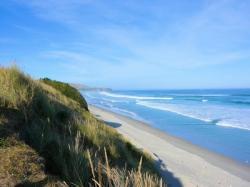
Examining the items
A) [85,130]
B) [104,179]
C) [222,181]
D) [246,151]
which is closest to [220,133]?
[246,151]

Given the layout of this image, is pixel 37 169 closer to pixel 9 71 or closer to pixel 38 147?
pixel 38 147

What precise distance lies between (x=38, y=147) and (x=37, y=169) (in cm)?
103

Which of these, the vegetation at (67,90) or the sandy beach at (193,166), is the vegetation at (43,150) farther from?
the vegetation at (67,90)

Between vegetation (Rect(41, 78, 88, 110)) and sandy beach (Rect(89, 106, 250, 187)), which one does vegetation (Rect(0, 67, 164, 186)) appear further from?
vegetation (Rect(41, 78, 88, 110))

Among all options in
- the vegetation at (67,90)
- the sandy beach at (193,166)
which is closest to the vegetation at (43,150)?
the sandy beach at (193,166)

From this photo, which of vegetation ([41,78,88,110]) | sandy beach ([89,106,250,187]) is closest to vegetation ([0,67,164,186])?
sandy beach ([89,106,250,187])

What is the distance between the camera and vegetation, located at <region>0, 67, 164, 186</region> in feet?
11.8

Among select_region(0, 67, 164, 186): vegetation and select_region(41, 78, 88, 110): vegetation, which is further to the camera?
select_region(41, 78, 88, 110): vegetation

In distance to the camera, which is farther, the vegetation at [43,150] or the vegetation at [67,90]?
the vegetation at [67,90]

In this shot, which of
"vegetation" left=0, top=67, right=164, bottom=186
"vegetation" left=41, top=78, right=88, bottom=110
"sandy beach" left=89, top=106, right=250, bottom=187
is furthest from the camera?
"vegetation" left=41, top=78, right=88, bottom=110

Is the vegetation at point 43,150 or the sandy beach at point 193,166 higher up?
the vegetation at point 43,150

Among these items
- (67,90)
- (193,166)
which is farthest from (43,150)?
(67,90)

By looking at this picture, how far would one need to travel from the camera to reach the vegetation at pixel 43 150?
3.60 m

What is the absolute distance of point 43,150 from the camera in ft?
15.8
